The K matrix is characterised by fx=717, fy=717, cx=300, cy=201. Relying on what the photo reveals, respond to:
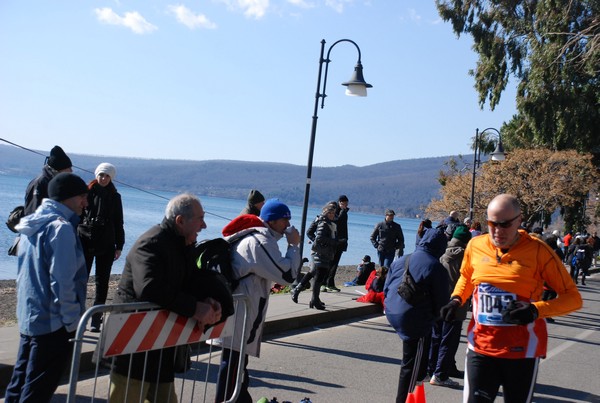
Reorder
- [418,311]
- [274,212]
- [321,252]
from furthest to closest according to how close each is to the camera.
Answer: [321,252], [418,311], [274,212]

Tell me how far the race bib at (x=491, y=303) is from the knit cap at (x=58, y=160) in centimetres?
404

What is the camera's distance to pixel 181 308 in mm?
4090

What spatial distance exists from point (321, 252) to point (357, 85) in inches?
167

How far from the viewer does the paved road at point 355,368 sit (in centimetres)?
709

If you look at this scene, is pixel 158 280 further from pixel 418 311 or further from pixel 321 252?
pixel 321 252

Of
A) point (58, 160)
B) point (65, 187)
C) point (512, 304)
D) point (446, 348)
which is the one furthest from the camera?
point (446, 348)

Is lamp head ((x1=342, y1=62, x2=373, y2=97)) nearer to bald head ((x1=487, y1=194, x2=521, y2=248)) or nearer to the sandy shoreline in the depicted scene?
the sandy shoreline

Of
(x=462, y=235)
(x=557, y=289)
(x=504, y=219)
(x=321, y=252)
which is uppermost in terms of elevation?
(x=504, y=219)

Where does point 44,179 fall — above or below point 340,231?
above

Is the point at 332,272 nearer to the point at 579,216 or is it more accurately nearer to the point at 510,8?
the point at 510,8

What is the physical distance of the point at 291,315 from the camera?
10703 mm

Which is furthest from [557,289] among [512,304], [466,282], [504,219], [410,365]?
[410,365]

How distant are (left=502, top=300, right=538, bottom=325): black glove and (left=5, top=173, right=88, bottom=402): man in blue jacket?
2.61 m

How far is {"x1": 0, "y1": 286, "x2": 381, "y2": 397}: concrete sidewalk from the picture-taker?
687 cm
